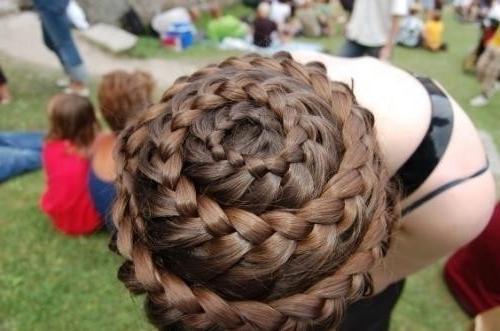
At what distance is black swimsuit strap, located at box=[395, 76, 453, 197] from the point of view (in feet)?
3.66

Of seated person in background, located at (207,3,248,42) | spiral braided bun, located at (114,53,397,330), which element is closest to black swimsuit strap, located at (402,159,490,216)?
spiral braided bun, located at (114,53,397,330)

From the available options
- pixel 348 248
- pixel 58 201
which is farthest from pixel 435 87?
pixel 58 201

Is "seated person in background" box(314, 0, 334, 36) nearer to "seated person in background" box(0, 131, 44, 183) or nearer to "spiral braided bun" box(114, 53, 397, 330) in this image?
"seated person in background" box(0, 131, 44, 183)

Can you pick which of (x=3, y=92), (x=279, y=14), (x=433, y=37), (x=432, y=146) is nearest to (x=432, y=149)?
(x=432, y=146)

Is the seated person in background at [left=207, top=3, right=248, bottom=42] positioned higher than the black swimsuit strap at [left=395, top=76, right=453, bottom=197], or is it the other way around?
the black swimsuit strap at [left=395, top=76, right=453, bottom=197]

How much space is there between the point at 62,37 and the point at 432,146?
139 inches

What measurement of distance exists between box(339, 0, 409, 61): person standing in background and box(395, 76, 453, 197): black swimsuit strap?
2.94m

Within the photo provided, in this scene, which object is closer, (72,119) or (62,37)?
(72,119)

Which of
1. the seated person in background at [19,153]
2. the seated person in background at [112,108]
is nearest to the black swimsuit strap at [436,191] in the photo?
the seated person in background at [112,108]

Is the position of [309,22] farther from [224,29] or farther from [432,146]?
[432,146]

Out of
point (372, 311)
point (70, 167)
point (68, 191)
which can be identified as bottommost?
point (68, 191)

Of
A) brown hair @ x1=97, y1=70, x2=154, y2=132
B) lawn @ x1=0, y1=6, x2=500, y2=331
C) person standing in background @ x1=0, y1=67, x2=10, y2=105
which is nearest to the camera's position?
lawn @ x1=0, y1=6, x2=500, y2=331

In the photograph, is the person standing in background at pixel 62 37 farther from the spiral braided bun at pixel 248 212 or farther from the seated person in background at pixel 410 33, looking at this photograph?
the seated person in background at pixel 410 33

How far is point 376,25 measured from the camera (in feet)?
13.0
